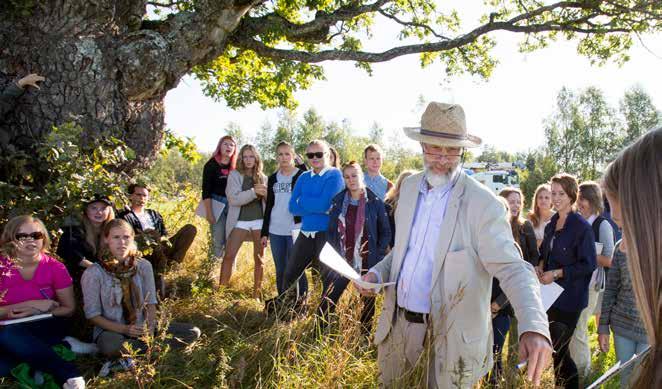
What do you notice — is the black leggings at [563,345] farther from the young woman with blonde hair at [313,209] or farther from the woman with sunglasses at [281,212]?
the woman with sunglasses at [281,212]

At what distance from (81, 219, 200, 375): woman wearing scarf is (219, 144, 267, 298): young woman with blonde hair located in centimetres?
209

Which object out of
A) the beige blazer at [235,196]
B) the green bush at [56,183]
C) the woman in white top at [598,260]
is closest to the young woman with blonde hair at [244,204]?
the beige blazer at [235,196]

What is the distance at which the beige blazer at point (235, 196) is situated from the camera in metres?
6.68

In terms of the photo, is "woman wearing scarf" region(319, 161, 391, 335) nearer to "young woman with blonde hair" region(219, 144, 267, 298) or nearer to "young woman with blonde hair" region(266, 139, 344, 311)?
"young woman with blonde hair" region(266, 139, 344, 311)

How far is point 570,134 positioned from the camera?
47.8m

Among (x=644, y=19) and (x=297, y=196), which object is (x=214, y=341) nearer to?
(x=297, y=196)

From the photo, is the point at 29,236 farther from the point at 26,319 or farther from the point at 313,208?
the point at 313,208

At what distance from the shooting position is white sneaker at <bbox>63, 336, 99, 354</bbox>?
14.3ft

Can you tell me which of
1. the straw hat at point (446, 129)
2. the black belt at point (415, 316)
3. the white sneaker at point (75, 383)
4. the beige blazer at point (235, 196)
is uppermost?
the straw hat at point (446, 129)

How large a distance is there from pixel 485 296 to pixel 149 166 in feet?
17.7

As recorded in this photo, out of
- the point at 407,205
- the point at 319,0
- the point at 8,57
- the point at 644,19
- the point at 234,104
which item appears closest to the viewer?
the point at 407,205

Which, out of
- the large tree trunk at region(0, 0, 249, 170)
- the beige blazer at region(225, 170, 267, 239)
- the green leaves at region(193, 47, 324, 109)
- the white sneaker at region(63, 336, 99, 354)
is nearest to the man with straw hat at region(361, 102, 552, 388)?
the white sneaker at region(63, 336, 99, 354)

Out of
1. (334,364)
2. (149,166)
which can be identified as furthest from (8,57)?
(334,364)

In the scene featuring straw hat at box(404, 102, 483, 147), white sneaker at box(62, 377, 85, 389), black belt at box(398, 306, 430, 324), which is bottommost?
white sneaker at box(62, 377, 85, 389)
